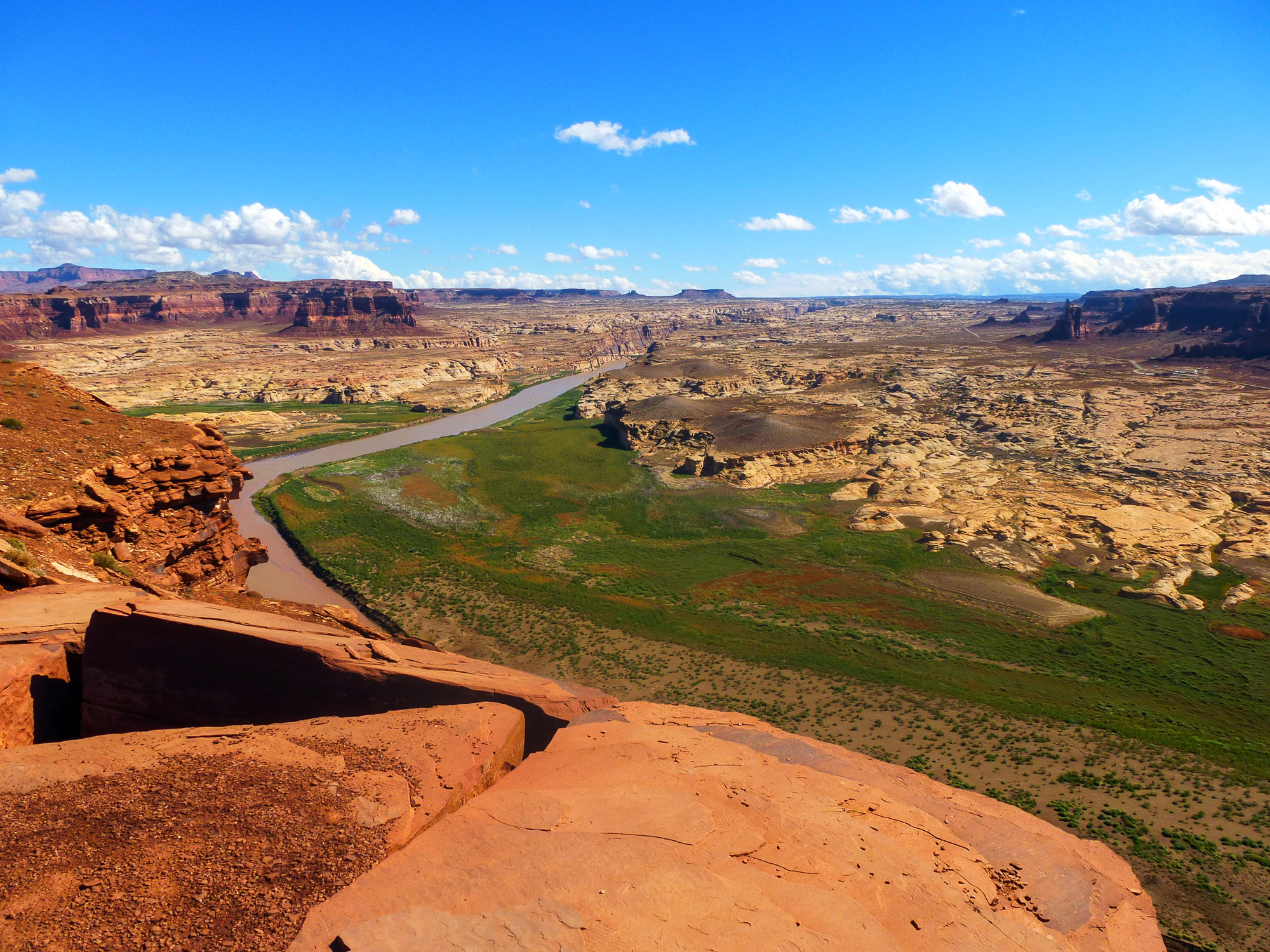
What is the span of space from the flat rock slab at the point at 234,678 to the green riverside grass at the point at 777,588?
20.3 m

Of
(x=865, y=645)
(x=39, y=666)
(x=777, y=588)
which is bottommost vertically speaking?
(x=865, y=645)

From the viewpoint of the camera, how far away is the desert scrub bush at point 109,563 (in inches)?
890

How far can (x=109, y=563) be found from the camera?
75.9 ft

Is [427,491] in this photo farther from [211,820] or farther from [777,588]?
[211,820]

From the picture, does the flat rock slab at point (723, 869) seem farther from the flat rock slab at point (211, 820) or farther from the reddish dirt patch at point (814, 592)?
the reddish dirt patch at point (814, 592)

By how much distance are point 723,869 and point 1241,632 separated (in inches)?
1464

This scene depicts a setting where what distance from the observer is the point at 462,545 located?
4728 cm

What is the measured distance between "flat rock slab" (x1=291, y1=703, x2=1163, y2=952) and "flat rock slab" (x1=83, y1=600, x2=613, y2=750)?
3.11m

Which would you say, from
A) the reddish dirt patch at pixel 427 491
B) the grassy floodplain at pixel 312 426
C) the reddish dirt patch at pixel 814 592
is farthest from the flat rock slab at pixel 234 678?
the grassy floodplain at pixel 312 426

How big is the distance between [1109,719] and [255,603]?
34964 mm

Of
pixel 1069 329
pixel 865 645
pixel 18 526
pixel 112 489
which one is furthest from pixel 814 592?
pixel 1069 329

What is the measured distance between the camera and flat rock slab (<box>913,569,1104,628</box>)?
34188mm

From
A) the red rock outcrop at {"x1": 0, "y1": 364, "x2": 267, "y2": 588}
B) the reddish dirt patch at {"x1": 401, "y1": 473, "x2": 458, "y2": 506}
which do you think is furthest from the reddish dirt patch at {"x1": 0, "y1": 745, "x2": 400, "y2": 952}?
the reddish dirt patch at {"x1": 401, "y1": 473, "x2": 458, "y2": 506}

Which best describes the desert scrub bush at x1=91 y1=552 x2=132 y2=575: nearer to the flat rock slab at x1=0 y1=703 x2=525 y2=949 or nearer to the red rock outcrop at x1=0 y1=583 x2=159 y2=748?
the red rock outcrop at x1=0 y1=583 x2=159 y2=748
